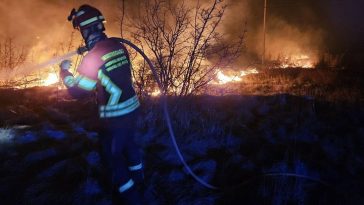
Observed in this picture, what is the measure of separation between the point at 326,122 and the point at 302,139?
1011 millimetres

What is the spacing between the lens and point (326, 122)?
6.62m

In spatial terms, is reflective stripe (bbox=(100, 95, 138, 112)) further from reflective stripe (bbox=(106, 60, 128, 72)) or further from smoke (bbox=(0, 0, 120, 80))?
smoke (bbox=(0, 0, 120, 80))

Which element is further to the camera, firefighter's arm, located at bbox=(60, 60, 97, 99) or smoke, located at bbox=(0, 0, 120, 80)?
smoke, located at bbox=(0, 0, 120, 80)

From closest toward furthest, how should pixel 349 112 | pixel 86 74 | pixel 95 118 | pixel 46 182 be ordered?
pixel 86 74, pixel 46 182, pixel 95 118, pixel 349 112

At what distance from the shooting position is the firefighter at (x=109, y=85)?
3510 millimetres

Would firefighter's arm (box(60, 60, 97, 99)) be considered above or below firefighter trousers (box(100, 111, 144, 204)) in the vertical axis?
above

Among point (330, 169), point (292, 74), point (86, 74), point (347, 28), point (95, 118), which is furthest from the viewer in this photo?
point (347, 28)

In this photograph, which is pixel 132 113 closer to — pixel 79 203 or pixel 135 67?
pixel 79 203

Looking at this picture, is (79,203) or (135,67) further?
(135,67)

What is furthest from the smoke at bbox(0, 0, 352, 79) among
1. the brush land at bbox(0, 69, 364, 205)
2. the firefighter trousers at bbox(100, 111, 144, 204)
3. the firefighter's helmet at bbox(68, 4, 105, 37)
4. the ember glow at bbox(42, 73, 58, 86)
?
the firefighter trousers at bbox(100, 111, 144, 204)

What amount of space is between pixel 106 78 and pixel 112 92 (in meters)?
0.16

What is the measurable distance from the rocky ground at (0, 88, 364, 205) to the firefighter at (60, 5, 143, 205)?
0.64m

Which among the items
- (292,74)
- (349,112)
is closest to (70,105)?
(349,112)

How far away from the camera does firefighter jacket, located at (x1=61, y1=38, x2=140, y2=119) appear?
3494 mm
